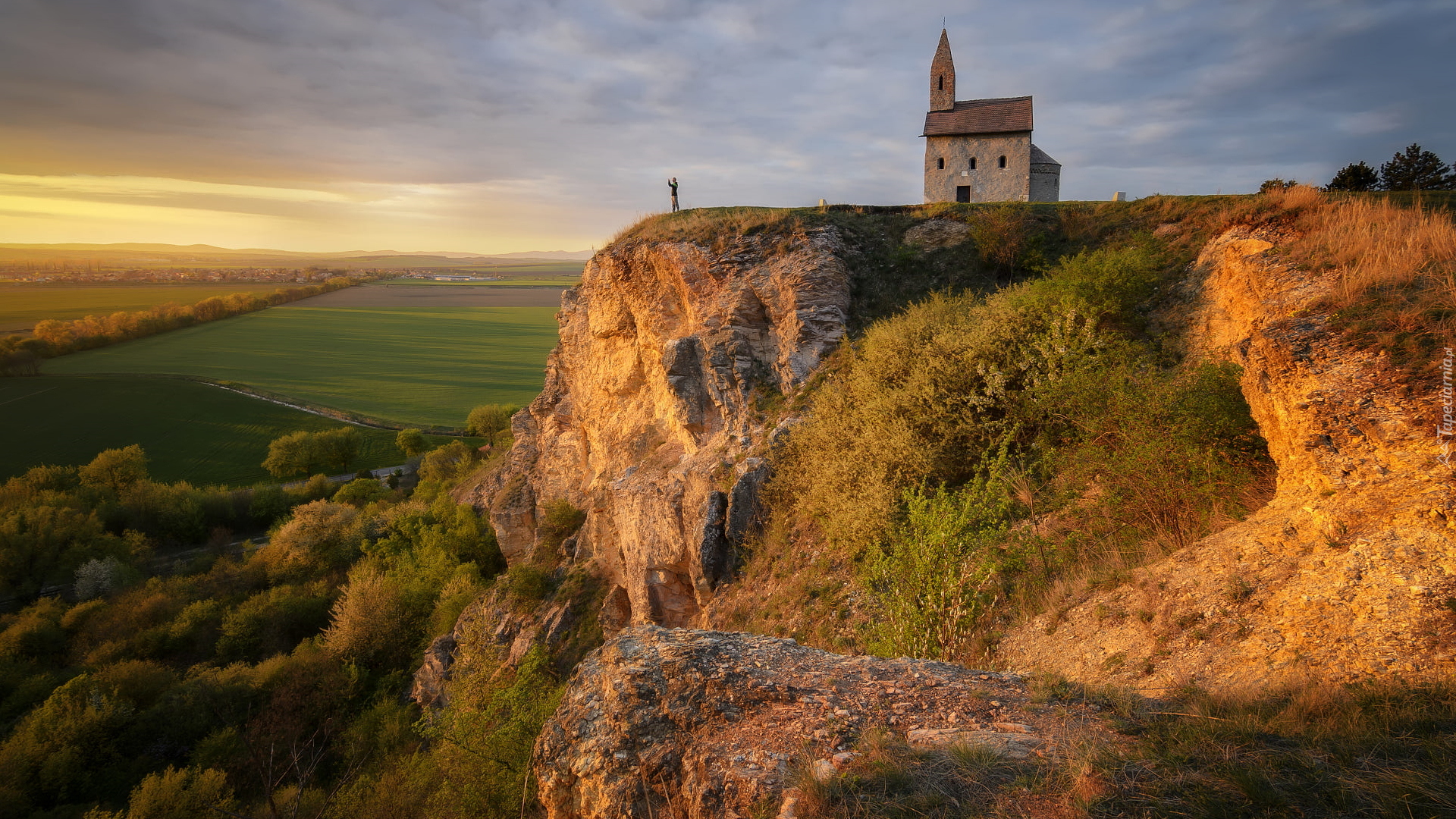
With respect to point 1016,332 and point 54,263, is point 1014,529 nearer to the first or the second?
point 1016,332

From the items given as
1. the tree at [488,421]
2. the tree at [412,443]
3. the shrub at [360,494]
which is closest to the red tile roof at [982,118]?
the tree at [488,421]

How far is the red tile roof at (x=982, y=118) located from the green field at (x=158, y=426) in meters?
48.4

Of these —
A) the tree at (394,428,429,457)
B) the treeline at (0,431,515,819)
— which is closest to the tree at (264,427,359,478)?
the tree at (394,428,429,457)

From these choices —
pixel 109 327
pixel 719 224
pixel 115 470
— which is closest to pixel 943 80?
pixel 719 224

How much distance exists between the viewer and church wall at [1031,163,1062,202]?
24.7 metres

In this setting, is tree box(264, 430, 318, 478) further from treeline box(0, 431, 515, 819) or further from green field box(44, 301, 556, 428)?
green field box(44, 301, 556, 428)

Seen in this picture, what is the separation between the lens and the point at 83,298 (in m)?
84.8

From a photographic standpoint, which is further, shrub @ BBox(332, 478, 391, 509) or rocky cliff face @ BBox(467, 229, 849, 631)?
shrub @ BBox(332, 478, 391, 509)

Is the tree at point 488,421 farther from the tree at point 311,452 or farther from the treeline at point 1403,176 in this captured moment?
the treeline at point 1403,176

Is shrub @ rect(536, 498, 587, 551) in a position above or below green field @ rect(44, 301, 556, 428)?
below

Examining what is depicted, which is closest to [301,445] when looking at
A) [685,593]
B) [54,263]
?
[685,593]

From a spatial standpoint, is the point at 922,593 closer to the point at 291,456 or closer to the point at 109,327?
the point at 291,456

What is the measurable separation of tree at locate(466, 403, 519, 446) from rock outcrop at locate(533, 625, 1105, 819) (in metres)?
48.4

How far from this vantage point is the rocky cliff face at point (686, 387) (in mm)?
14820
